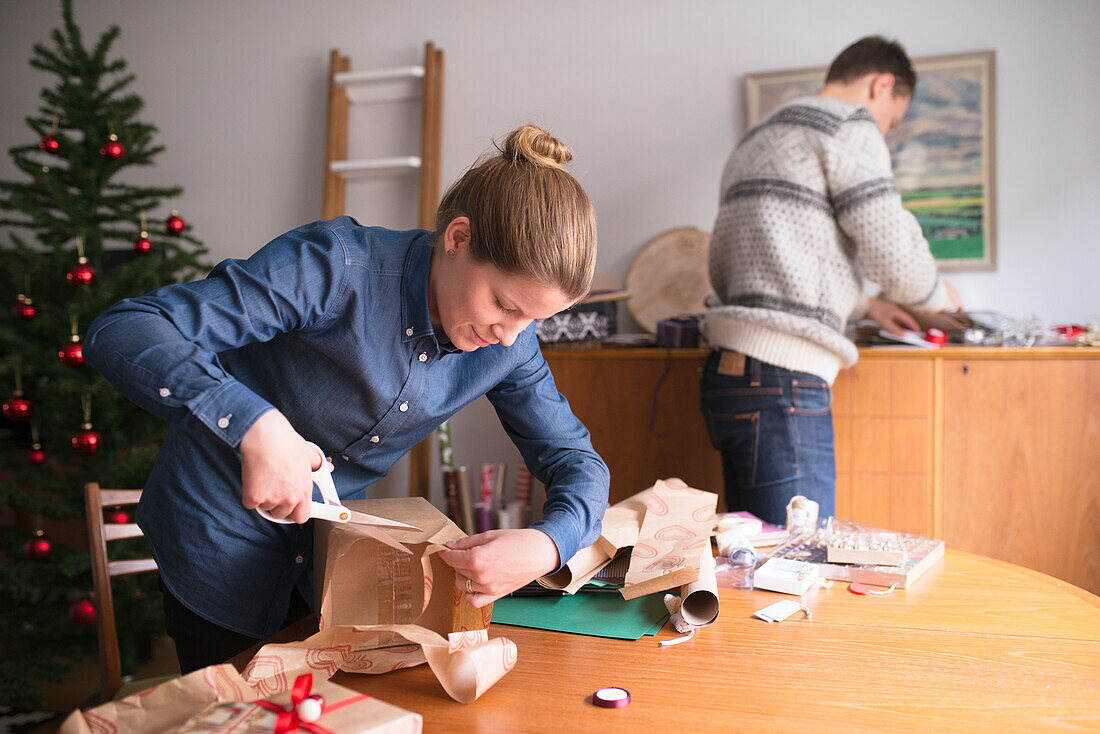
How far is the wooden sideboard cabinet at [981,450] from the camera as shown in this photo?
2570 millimetres

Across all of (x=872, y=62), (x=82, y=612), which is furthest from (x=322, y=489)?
(x=82, y=612)

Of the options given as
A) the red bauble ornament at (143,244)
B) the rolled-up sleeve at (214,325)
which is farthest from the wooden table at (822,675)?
the red bauble ornament at (143,244)

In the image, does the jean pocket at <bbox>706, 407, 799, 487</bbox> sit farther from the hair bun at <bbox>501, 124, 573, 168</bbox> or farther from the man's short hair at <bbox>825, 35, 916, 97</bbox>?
the hair bun at <bbox>501, 124, 573, 168</bbox>

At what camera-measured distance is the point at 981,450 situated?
2637 millimetres

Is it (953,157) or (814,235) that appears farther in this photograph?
(953,157)

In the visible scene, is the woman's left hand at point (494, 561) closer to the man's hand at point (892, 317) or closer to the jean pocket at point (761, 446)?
the jean pocket at point (761, 446)

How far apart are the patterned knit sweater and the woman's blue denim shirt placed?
975mm

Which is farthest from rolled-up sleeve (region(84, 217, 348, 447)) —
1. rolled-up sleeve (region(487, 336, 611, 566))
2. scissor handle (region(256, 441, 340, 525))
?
rolled-up sleeve (region(487, 336, 611, 566))

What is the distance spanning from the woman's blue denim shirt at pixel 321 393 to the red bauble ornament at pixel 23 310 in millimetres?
1837

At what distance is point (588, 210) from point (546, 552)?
0.44 m

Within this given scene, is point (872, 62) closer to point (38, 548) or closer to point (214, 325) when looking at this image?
point (214, 325)

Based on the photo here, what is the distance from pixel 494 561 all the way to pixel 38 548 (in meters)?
2.33

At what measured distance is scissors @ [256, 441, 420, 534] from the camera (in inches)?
36.5

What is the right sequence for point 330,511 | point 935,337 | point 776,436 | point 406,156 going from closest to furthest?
point 330,511 < point 776,436 < point 935,337 < point 406,156
